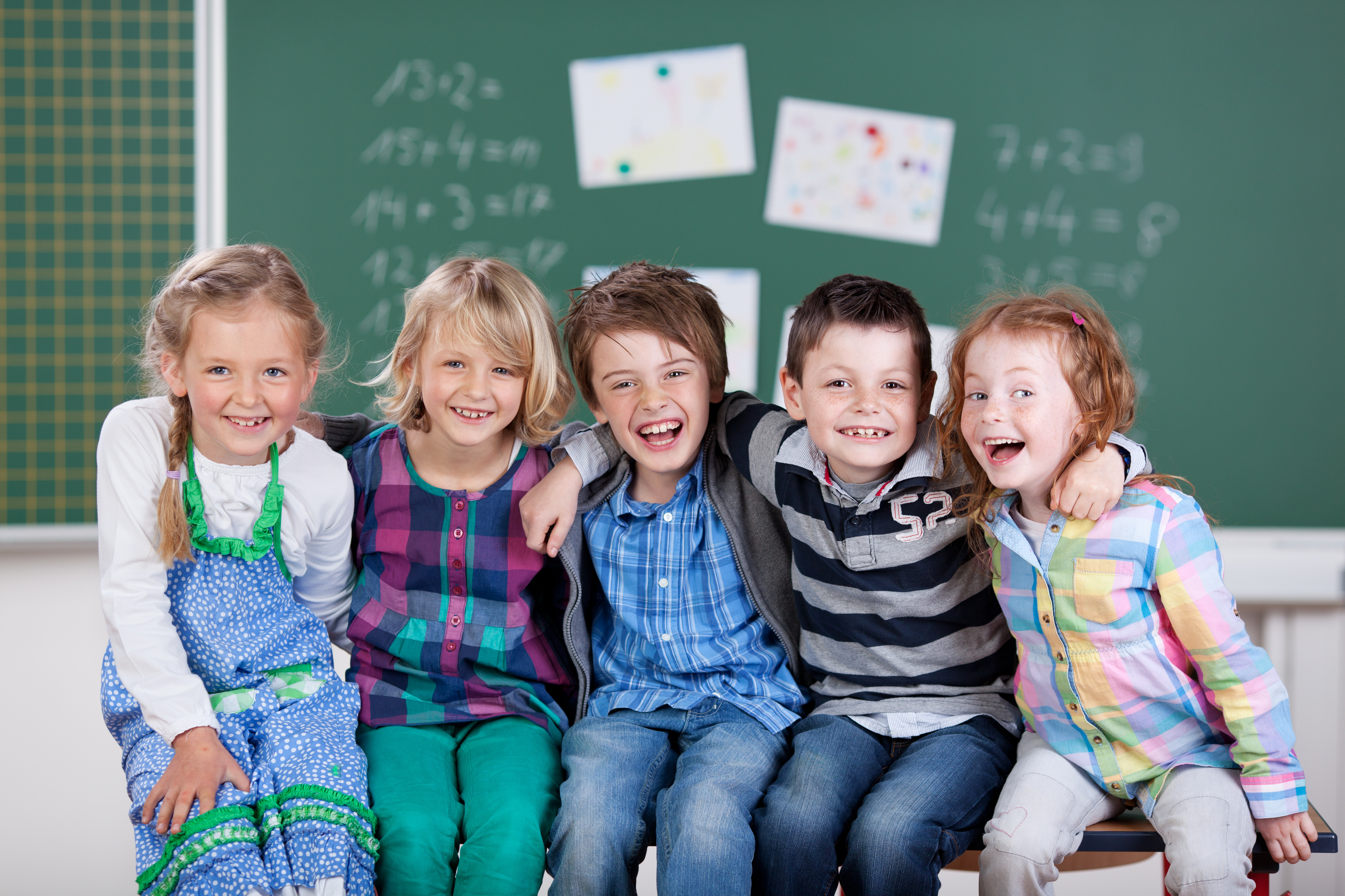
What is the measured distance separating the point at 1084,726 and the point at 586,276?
5.08ft

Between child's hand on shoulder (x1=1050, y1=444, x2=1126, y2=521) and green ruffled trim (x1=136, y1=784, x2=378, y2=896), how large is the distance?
3.26 feet

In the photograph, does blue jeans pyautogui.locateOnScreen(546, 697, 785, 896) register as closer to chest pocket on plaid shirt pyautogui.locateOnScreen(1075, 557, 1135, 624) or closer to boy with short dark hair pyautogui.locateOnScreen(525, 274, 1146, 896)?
boy with short dark hair pyautogui.locateOnScreen(525, 274, 1146, 896)

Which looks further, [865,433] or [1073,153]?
[1073,153]

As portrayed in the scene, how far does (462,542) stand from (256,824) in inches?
19.2

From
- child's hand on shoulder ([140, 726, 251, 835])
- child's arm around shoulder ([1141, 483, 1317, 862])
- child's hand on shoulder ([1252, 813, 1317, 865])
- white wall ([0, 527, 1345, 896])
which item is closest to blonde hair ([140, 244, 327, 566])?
child's hand on shoulder ([140, 726, 251, 835])

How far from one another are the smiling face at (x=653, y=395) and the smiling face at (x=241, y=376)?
47 centimetres

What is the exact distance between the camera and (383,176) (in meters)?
2.33

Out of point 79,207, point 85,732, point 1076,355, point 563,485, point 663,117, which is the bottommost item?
point 85,732

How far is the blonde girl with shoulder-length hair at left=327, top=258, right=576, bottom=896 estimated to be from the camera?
1489 millimetres

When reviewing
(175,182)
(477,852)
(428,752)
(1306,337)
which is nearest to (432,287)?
(428,752)

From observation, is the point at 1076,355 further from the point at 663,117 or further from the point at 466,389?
the point at 663,117

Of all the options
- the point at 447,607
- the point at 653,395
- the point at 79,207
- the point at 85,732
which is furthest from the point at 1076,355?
the point at 85,732

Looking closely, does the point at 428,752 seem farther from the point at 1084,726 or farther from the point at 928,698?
the point at 1084,726

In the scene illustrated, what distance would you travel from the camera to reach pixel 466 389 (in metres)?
1.48
